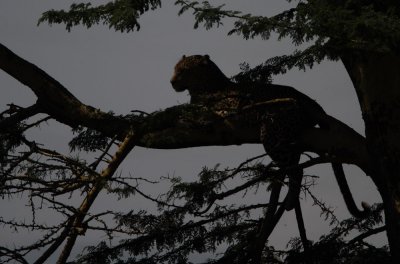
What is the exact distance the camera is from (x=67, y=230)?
145 inches

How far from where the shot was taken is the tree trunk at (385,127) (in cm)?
472

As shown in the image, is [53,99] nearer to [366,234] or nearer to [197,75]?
[197,75]

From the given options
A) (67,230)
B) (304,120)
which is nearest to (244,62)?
(304,120)

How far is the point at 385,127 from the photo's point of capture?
481 cm

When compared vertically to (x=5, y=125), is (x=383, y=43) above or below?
below

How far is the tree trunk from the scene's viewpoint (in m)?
4.72

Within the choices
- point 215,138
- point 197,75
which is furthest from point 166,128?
point 197,75

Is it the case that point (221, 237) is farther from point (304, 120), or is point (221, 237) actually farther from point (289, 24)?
point (289, 24)

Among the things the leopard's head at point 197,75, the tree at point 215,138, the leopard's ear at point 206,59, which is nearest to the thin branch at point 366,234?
the tree at point 215,138

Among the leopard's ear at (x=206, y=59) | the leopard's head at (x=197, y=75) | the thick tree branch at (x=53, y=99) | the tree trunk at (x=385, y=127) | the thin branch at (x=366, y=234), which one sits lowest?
the thin branch at (x=366, y=234)

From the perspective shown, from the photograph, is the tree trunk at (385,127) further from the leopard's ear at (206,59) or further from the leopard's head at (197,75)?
the leopard's ear at (206,59)

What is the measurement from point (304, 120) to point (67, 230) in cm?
249

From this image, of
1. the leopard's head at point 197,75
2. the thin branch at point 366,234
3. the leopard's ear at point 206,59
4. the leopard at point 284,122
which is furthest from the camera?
the leopard's ear at point 206,59

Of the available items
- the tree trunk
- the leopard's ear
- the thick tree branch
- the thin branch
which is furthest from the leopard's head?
the thin branch
